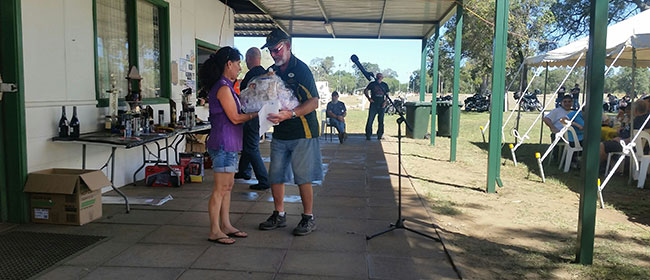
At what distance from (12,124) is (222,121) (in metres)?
2.02

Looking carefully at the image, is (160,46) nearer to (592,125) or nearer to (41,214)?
(41,214)

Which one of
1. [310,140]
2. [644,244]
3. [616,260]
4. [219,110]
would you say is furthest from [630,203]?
[219,110]

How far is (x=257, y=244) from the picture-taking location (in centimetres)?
388

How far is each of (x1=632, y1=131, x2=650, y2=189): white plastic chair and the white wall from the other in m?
7.22

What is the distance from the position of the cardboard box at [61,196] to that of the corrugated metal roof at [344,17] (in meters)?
5.84

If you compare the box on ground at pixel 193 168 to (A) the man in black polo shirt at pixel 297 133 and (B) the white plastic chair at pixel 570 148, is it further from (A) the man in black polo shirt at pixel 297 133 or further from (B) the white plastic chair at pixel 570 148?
(B) the white plastic chair at pixel 570 148

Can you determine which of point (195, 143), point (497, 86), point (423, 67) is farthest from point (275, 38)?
point (423, 67)

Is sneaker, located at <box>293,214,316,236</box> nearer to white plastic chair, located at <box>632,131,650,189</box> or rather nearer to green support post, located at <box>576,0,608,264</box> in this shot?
green support post, located at <box>576,0,608,264</box>

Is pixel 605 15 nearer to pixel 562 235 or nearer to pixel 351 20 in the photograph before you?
pixel 562 235

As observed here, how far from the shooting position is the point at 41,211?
4.37 meters

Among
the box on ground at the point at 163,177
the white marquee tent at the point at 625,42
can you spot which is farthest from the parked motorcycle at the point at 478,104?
the box on ground at the point at 163,177

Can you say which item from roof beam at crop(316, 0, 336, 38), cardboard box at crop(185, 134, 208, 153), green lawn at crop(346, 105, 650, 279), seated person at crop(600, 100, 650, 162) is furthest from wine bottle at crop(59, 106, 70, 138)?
seated person at crop(600, 100, 650, 162)

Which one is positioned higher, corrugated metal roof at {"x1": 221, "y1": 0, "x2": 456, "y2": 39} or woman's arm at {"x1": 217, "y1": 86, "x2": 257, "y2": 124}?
corrugated metal roof at {"x1": 221, "y1": 0, "x2": 456, "y2": 39}

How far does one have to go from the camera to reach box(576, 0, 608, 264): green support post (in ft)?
11.3
